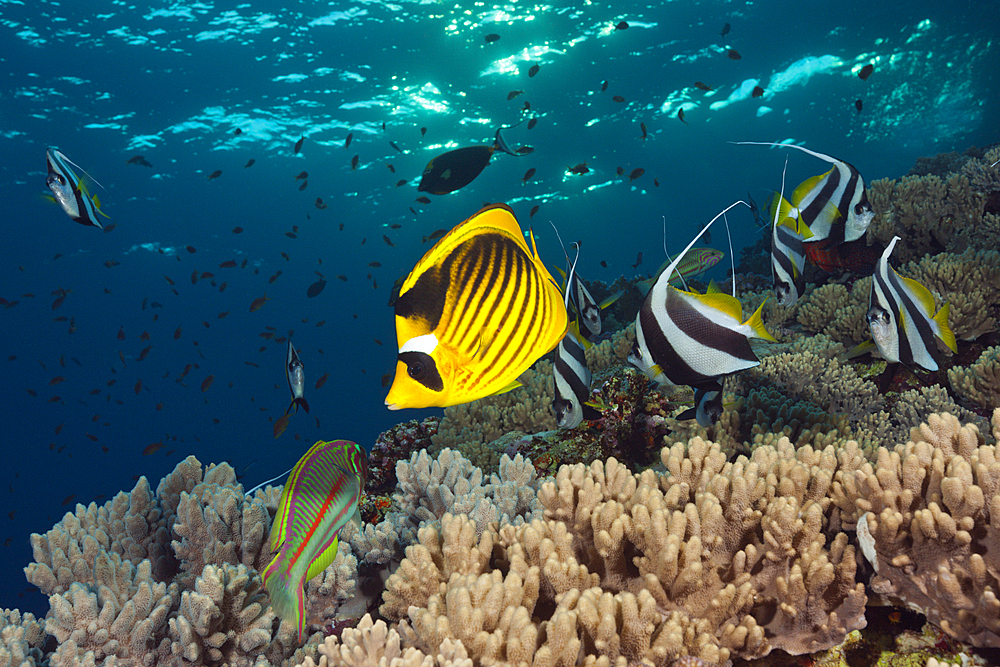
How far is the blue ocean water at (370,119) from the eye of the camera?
63.3 ft

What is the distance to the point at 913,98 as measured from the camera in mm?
30359

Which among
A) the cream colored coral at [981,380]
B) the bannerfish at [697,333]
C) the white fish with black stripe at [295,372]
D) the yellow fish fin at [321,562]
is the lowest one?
the white fish with black stripe at [295,372]

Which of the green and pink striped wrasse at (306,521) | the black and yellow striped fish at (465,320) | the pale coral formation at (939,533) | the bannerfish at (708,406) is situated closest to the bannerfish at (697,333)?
the pale coral formation at (939,533)

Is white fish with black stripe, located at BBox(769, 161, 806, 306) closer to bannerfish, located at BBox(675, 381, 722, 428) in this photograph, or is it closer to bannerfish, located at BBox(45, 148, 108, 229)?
bannerfish, located at BBox(675, 381, 722, 428)

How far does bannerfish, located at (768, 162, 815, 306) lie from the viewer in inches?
138

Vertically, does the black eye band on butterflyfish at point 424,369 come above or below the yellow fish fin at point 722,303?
above

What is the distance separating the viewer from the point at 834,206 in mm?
3236

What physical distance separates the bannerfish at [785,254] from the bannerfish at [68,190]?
18.0ft

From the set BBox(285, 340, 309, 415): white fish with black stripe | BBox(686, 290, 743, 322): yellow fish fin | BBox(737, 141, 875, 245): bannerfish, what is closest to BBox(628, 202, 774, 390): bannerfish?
BBox(686, 290, 743, 322): yellow fish fin

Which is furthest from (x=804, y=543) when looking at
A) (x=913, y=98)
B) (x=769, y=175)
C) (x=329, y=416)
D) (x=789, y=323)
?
(x=329, y=416)

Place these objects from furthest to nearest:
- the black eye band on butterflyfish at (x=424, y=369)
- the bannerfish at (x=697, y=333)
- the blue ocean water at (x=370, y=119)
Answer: the blue ocean water at (x=370, y=119) → the bannerfish at (x=697, y=333) → the black eye band on butterflyfish at (x=424, y=369)

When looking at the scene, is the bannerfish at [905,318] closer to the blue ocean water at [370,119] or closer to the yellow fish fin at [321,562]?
the yellow fish fin at [321,562]

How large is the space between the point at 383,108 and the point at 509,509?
2584 centimetres

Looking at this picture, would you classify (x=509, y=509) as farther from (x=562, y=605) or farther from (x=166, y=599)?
(x=166, y=599)
